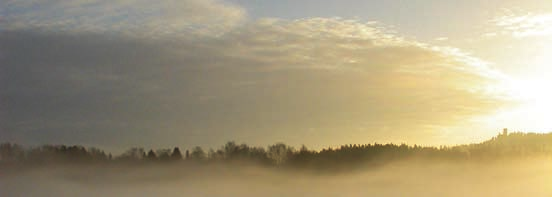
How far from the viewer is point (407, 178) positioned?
162m

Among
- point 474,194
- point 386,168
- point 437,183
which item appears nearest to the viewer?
point 474,194

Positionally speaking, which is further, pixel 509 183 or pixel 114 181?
pixel 509 183

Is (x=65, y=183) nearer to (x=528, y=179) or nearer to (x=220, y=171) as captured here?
(x=220, y=171)

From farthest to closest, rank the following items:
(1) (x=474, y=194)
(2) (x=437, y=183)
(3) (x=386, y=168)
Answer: (3) (x=386, y=168), (2) (x=437, y=183), (1) (x=474, y=194)

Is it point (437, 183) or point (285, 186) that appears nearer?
point (285, 186)

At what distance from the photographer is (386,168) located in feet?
542

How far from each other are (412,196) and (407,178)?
19262 mm

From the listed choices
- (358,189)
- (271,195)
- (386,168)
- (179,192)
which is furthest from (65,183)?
(386,168)

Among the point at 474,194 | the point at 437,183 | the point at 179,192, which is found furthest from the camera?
the point at 437,183

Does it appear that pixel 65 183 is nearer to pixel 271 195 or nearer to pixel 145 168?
pixel 145 168

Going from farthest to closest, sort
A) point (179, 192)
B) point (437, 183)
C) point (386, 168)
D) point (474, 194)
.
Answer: point (386, 168), point (437, 183), point (474, 194), point (179, 192)

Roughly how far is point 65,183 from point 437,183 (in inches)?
2436

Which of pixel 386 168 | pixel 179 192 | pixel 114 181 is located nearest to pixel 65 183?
pixel 114 181

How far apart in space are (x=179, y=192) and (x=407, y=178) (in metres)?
46.7
